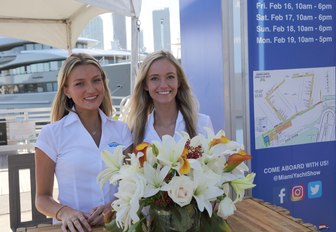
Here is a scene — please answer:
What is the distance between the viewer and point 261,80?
2.27 meters

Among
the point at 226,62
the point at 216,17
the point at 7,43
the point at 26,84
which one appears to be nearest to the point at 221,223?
the point at 226,62

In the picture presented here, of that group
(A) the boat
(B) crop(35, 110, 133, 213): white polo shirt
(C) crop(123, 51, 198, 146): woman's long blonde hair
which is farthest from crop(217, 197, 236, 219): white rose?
(A) the boat

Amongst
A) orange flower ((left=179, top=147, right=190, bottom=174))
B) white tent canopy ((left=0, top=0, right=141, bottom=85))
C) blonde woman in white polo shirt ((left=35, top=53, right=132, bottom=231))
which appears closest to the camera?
orange flower ((left=179, top=147, right=190, bottom=174))

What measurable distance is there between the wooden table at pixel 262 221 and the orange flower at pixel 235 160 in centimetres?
46

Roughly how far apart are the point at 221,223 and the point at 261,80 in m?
1.39

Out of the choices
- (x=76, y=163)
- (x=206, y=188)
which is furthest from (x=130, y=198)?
(x=76, y=163)

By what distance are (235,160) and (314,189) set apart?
1.70 metres

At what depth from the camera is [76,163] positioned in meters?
1.58

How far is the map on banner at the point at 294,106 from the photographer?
2287 mm

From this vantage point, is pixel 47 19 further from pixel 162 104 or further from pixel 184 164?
pixel 184 164

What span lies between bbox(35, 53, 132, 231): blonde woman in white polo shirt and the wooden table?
15cm

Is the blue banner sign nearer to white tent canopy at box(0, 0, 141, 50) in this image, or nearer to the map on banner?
the map on banner

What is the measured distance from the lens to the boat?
87.6 feet

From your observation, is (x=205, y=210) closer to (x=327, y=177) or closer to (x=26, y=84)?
(x=327, y=177)
